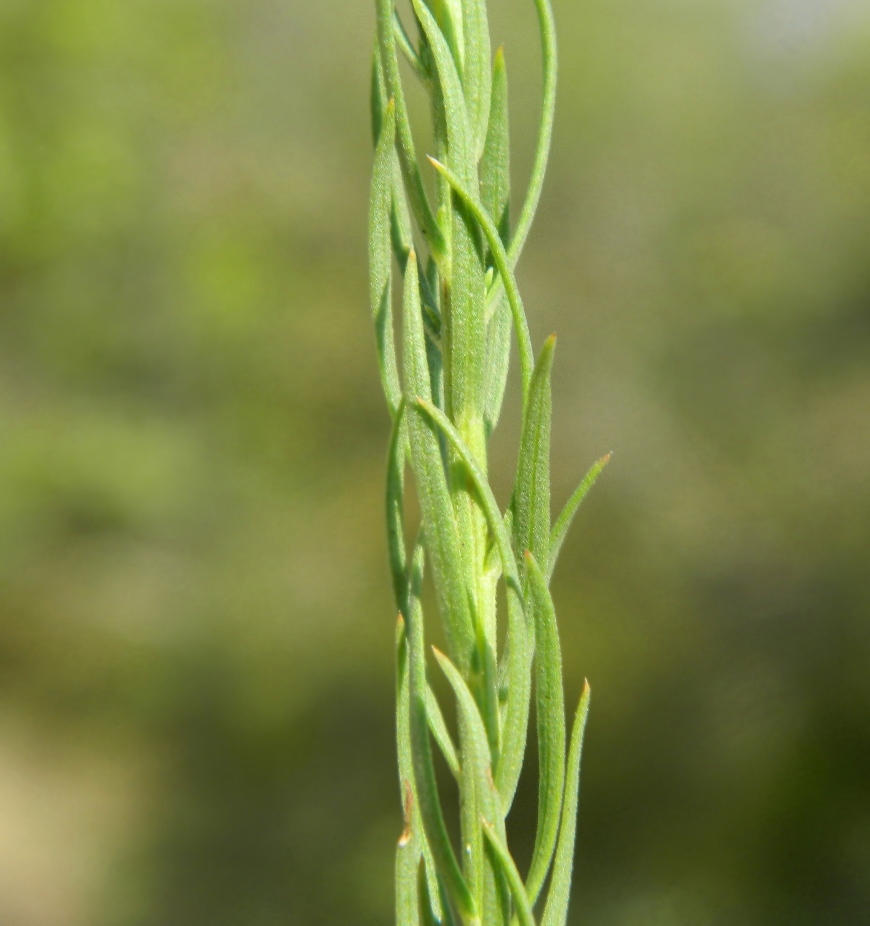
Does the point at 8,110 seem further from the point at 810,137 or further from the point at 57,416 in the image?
the point at 810,137

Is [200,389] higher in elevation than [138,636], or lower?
higher

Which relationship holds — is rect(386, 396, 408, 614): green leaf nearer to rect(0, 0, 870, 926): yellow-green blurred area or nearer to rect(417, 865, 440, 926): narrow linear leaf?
rect(417, 865, 440, 926): narrow linear leaf

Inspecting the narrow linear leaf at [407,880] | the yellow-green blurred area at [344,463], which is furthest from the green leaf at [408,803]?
the yellow-green blurred area at [344,463]

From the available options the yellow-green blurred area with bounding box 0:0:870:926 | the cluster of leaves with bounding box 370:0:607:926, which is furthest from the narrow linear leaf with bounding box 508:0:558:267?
the yellow-green blurred area with bounding box 0:0:870:926

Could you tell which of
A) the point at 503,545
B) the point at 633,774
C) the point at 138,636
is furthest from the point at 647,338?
the point at 503,545

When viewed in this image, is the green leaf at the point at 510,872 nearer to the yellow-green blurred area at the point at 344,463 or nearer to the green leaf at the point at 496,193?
the green leaf at the point at 496,193

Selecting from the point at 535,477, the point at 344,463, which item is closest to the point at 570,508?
the point at 535,477

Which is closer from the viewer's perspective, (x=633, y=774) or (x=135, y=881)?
(x=633, y=774)
